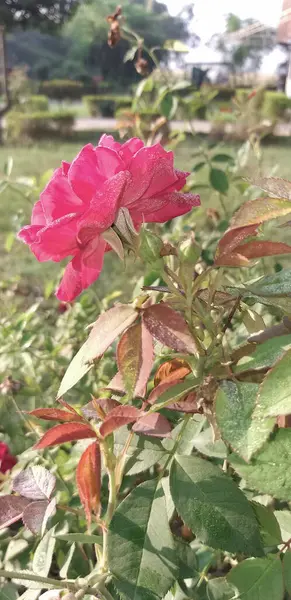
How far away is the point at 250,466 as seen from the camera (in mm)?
308

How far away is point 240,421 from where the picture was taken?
284mm

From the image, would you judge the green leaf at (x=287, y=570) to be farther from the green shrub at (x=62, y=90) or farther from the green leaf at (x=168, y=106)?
the green shrub at (x=62, y=90)

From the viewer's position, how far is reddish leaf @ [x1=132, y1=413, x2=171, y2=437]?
0.33 meters

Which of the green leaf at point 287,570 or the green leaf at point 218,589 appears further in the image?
the green leaf at point 218,589

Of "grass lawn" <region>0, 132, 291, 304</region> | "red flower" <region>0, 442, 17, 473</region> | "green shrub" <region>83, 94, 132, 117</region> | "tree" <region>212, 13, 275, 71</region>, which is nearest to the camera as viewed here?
"red flower" <region>0, 442, 17, 473</region>

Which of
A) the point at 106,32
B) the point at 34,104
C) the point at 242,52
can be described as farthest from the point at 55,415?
the point at 242,52

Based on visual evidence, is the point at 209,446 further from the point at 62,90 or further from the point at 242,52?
the point at 242,52

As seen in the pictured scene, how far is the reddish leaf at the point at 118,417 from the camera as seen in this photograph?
0.33m

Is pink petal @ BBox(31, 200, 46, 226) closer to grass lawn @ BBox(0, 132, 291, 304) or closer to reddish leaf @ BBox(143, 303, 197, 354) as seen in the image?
reddish leaf @ BBox(143, 303, 197, 354)

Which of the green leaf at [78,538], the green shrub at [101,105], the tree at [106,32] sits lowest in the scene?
the green shrub at [101,105]

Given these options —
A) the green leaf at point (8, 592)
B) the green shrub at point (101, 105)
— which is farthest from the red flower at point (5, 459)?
the green shrub at point (101, 105)

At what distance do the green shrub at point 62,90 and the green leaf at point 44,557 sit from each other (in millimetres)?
18372

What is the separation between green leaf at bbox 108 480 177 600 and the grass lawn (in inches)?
35.0

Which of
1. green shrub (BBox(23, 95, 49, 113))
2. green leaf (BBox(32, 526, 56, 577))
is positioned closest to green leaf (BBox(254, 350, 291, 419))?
green leaf (BBox(32, 526, 56, 577))
